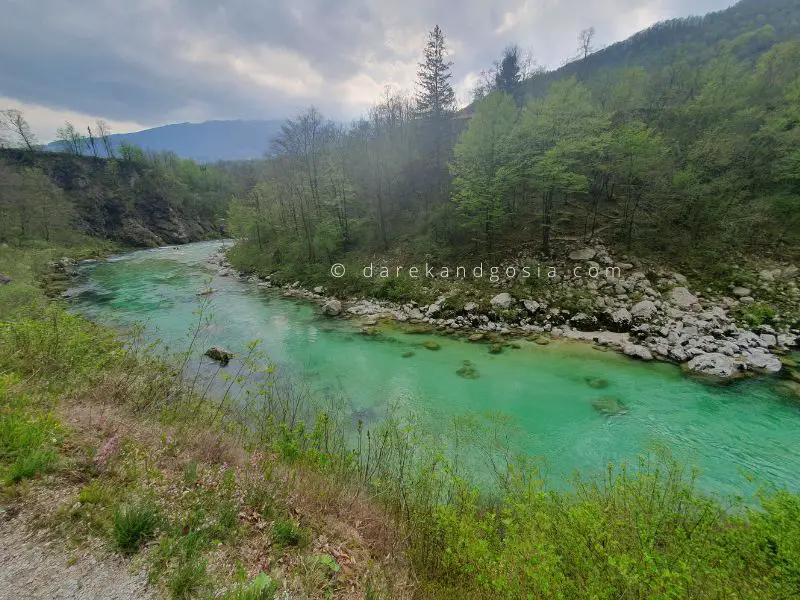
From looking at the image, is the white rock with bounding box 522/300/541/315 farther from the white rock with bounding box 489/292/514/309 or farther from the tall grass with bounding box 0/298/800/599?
the tall grass with bounding box 0/298/800/599

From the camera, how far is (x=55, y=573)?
8.59 ft

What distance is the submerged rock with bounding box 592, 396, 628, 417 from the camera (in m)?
9.28

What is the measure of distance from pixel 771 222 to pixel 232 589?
1034 inches

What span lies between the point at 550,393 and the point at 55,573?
438 inches

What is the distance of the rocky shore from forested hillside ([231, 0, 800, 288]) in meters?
2.65

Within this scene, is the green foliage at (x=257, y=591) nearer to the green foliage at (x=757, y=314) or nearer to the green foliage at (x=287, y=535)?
the green foliage at (x=287, y=535)

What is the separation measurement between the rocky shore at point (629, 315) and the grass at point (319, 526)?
10.1 metres

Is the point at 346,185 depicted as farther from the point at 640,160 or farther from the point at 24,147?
the point at 24,147

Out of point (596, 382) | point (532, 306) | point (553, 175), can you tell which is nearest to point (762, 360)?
point (596, 382)

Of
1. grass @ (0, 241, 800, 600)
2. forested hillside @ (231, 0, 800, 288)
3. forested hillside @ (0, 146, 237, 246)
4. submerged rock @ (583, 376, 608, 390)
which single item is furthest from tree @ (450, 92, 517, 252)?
forested hillside @ (0, 146, 237, 246)

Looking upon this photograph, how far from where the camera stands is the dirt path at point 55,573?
249 cm

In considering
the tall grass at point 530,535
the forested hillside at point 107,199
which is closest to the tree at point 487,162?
the tall grass at point 530,535

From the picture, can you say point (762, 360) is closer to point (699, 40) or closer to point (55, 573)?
point (55, 573)

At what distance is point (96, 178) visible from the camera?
2431 inches
